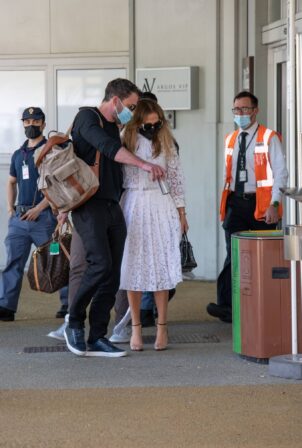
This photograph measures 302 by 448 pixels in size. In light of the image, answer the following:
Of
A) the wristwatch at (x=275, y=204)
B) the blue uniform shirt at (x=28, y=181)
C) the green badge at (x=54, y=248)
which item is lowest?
the green badge at (x=54, y=248)

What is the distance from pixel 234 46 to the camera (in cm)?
1188

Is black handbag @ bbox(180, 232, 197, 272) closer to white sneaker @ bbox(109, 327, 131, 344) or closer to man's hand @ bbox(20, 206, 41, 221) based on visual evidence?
white sneaker @ bbox(109, 327, 131, 344)

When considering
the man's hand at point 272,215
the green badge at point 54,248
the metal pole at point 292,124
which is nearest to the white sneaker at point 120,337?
the green badge at point 54,248

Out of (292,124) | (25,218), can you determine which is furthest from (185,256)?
(25,218)

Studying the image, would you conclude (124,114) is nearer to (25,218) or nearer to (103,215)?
(103,215)

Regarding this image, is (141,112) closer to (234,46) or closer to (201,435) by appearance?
(201,435)

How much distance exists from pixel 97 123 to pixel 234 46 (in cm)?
421

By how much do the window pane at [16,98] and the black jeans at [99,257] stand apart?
516 centimetres

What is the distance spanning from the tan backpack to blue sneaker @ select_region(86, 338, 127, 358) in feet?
3.41

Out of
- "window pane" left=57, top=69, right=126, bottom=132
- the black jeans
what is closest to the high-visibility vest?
the black jeans

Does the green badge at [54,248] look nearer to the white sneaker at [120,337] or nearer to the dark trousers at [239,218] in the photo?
the white sneaker at [120,337]

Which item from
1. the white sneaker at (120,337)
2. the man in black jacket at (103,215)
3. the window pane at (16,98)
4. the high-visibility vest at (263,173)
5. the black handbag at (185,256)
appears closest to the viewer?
the man in black jacket at (103,215)

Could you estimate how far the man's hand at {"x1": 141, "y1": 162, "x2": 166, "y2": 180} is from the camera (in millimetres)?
7972

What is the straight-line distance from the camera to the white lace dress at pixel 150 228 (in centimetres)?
839
